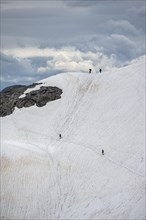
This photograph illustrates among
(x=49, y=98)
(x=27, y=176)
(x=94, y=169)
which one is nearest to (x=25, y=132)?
(x=49, y=98)

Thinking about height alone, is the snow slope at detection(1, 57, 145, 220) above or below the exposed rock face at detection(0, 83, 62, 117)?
below

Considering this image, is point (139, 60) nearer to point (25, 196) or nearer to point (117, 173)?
point (117, 173)

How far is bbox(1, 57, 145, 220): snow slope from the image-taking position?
51656 millimetres

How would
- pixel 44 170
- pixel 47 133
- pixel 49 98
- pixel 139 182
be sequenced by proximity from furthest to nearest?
pixel 49 98 < pixel 47 133 < pixel 44 170 < pixel 139 182

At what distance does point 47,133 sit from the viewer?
70.5 metres

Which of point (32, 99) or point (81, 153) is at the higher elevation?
point (32, 99)

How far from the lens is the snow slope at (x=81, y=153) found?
169 ft

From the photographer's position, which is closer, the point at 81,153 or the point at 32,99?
the point at 81,153

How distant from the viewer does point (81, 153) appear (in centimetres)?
6138

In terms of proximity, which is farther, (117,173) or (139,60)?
(139,60)

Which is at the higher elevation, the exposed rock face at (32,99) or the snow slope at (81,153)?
the exposed rock face at (32,99)

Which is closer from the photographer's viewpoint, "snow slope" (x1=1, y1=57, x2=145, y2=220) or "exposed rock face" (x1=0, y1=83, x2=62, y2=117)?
"snow slope" (x1=1, y1=57, x2=145, y2=220)

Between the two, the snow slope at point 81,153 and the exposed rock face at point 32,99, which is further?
the exposed rock face at point 32,99

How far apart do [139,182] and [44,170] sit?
15.6 metres
